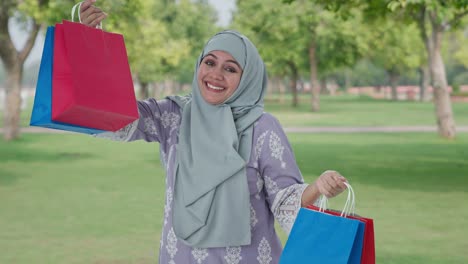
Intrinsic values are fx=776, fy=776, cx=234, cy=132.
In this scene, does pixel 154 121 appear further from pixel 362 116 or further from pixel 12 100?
pixel 362 116

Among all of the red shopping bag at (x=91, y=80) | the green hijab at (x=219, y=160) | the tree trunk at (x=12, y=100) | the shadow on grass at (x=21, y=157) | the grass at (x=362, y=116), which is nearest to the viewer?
the red shopping bag at (x=91, y=80)

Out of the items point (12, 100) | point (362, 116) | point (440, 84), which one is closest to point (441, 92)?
point (440, 84)

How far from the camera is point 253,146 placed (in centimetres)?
334

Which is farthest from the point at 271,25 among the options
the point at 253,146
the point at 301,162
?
the point at 253,146

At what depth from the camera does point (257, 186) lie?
337 centimetres

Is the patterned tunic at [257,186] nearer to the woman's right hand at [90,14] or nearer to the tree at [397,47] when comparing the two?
the woman's right hand at [90,14]

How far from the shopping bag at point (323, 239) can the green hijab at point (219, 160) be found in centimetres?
38

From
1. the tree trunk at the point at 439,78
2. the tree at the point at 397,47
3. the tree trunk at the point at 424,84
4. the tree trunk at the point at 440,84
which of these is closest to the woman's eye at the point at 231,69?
the tree trunk at the point at 439,78

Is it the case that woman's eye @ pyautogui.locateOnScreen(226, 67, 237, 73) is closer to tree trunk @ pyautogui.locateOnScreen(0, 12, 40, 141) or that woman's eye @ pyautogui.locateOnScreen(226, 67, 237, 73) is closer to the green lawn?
the green lawn

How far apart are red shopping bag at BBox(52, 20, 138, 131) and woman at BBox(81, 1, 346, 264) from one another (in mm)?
165

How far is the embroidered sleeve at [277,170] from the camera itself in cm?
328

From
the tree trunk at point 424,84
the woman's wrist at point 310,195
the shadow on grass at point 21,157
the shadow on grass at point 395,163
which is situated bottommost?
the tree trunk at point 424,84

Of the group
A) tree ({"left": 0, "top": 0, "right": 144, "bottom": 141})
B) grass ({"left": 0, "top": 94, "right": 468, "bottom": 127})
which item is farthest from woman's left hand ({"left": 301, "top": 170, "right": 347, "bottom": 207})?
grass ({"left": 0, "top": 94, "right": 468, "bottom": 127})

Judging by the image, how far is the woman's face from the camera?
10.9 feet
